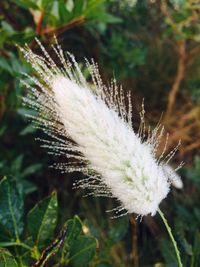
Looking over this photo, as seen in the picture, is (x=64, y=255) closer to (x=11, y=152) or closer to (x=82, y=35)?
(x=11, y=152)

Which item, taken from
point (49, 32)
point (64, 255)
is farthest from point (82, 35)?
point (64, 255)

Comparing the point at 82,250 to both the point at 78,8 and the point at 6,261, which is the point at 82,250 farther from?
the point at 78,8

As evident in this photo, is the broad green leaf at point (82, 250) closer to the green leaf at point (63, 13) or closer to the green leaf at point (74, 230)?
the green leaf at point (74, 230)

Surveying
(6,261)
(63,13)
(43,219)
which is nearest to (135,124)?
(63,13)

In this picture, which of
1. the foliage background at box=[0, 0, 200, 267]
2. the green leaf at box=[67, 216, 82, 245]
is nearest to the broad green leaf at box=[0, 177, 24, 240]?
the foliage background at box=[0, 0, 200, 267]

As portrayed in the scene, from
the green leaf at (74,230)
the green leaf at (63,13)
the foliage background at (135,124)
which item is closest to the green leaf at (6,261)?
the foliage background at (135,124)

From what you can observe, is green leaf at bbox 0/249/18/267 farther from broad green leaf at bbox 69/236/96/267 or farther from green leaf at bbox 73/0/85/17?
green leaf at bbox 73/0/85/17
